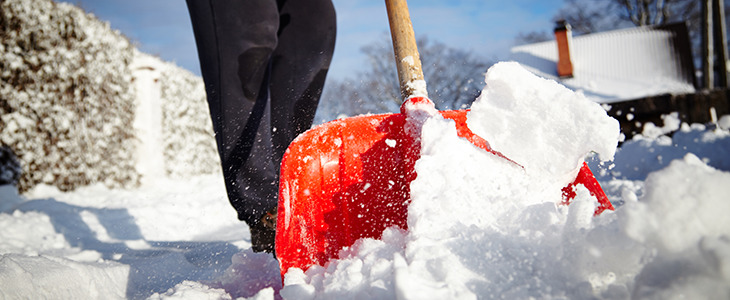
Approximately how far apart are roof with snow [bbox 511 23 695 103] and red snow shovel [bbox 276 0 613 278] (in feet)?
38.3

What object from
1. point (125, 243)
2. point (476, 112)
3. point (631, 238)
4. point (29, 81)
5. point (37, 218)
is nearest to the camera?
point (631, 238)

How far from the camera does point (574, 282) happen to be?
0.62 metres

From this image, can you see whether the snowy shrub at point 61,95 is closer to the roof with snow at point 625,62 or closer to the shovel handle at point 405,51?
the shovel handle at point 405,51

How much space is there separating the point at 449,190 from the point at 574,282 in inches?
12.3

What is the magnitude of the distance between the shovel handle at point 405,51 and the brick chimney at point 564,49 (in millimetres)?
12905

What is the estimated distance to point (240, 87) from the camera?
1314 mm

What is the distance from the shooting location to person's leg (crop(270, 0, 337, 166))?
157cm

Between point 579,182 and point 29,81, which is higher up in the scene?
point 29,81

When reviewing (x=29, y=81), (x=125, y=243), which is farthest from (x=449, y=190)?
(x=29, y=81)

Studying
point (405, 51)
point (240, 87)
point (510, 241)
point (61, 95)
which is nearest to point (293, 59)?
point (240, 87)

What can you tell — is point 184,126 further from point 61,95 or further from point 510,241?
point 510,241

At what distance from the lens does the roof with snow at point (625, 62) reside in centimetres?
1156

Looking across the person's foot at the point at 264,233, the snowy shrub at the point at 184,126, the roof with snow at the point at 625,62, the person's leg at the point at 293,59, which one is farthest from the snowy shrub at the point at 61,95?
the roof with snow at the point at 625,62

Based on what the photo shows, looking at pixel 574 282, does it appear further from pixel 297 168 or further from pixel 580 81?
pixel 580 81
